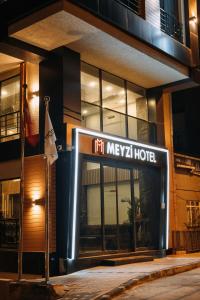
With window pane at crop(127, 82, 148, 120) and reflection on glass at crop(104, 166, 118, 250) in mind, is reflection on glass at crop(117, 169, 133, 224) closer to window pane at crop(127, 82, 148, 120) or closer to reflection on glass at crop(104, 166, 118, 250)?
reflection on glass at crop(104, 166, 118, 250)

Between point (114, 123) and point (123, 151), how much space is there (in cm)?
141

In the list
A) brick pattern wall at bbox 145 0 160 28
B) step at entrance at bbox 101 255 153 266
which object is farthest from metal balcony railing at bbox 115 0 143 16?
step at entrance at bbox 101 255 153 266

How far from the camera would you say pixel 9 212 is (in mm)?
16641

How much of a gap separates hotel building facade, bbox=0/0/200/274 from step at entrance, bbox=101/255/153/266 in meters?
0.25

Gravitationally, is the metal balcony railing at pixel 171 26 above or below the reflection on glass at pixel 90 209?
above

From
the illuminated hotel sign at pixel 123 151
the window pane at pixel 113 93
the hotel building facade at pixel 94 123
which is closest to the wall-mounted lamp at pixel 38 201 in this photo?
the hotel building facade at pixel 94 123

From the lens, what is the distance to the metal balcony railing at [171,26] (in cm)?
1909

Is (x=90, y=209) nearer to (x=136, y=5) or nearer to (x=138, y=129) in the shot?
(x=138, y=129)

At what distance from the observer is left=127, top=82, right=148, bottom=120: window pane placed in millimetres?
19375

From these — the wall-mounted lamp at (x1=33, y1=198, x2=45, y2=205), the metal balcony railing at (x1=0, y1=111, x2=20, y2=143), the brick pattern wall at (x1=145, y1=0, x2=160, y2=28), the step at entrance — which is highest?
the brick pattern wall at (x1=145, y1=0, x2=160, y2=28)

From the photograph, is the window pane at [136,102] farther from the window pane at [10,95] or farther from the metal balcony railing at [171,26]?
the window pane at [10,95]

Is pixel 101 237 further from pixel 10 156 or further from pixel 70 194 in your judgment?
pixel 10 156

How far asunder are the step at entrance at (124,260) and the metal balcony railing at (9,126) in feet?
18.0

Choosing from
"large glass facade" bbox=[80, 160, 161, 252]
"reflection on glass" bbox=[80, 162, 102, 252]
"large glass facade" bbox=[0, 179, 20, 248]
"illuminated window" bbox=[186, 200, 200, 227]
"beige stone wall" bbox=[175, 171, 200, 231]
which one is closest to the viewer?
"reflection on glass" bbox=[80, 162, 102, 252]
